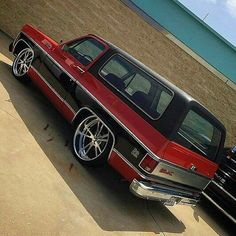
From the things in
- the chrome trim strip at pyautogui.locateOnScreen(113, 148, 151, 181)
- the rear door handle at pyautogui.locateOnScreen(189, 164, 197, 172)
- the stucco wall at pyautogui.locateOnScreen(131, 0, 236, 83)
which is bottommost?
the chrome trim strip at pyautogui.locateOnScreen(113, 148, 151, 181)

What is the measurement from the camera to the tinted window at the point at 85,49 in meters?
6.63

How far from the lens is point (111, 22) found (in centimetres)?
1327

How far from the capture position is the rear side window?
17.7 ft

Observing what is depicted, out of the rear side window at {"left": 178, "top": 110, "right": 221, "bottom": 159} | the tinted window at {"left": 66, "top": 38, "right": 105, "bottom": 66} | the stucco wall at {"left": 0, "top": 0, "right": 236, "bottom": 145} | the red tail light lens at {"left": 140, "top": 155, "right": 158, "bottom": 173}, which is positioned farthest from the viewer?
the stucco wall at {"left": 0, "top": 0, "right": 236, "bottom": 145}

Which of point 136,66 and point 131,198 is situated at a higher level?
point 136,66

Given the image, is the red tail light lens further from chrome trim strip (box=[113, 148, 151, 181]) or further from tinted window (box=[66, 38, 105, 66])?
tinted window (box=[66, 38, 105, 66])

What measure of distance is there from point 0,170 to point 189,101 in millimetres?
2646

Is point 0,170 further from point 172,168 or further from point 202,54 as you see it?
point 202,54

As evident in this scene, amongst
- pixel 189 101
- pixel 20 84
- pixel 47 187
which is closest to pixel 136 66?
pixel 189 101

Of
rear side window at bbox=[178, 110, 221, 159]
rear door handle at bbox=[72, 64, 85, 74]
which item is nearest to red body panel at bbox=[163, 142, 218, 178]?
rear side window at bbox=[178, 110, 221, 159]

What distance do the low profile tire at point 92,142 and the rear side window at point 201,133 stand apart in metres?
1.11

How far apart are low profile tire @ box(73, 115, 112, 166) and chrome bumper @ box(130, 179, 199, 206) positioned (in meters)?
0.77

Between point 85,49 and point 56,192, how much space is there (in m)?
3.06

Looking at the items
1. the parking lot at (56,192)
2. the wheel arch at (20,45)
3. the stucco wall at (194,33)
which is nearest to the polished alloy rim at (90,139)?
the parking lot at (56,192)
